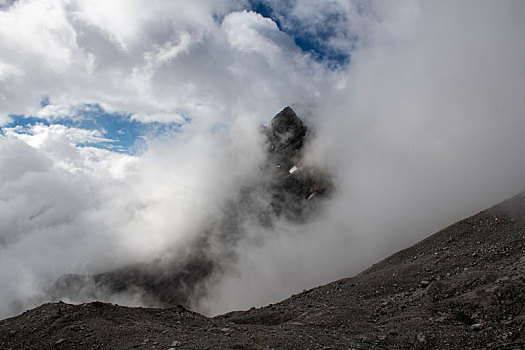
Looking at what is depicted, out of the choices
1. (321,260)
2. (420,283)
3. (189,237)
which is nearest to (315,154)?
(321,260)

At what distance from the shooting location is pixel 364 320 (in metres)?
17.4

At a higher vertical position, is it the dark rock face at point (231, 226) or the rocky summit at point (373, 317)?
the dark rock face at point (231, 226)

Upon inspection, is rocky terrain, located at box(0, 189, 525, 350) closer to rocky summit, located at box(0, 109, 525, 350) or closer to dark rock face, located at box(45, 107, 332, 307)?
rocky summit, located at box(0, 109, 525, 350)

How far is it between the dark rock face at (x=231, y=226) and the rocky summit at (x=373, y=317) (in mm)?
103692

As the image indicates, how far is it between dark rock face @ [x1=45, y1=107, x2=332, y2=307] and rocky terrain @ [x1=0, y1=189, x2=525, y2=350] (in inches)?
4110

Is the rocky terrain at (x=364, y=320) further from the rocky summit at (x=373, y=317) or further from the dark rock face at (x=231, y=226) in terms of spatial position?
the dark rock face at (x=231, y=226)

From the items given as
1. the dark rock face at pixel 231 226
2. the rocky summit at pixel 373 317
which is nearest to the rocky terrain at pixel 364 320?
the rocky summit at pixel 373 317

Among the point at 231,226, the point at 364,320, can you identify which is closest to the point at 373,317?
the point at 364,320

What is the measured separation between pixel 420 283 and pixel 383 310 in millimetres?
5145

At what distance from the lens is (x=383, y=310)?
60.2 feet

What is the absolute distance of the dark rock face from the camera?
409ft

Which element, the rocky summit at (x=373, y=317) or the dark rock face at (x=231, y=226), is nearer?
the rocky summit at (x=373, y=317)

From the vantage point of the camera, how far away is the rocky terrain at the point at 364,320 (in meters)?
13.2

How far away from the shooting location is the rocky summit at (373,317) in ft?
43.6
